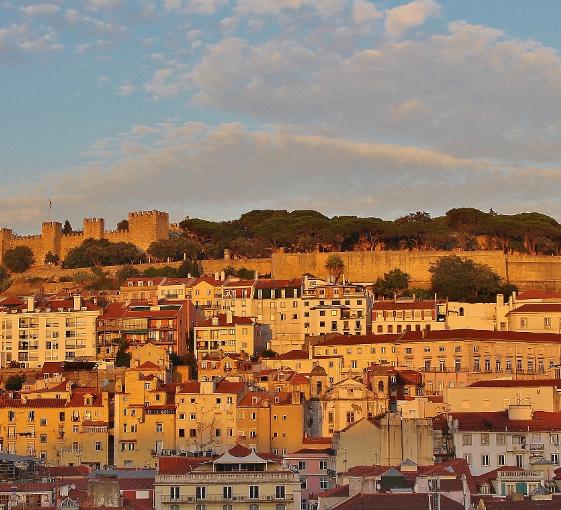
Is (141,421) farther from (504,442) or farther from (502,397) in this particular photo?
(504,442)

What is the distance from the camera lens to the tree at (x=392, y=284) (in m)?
80.7

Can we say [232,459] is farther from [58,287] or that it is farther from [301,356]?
[58,287]

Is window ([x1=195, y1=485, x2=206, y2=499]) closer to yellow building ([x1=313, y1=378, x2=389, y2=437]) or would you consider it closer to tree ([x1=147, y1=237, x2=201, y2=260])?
yellow building ([x1=313, y1=378, x2=389, y2=437])

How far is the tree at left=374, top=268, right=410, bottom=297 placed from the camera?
80688mm

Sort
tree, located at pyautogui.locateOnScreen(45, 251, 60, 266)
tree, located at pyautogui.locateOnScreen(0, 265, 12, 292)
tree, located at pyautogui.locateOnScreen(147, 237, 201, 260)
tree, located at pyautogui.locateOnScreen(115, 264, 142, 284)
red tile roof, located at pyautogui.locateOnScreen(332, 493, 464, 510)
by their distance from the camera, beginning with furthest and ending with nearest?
tree, located at pyautogui.locateOnScreen(45, 251, 60, 266)
tree, located at pyautogui.locateOnScreen(0, 265, 12, 292)
tree, located at pyautogui.locateOnScreen(147, 237, 201, 260)
tree, located at pyautogui.locateOnScreen(115, 264, 142, 284)
red tile roof, located at pyautogui.locateOnScreen(332, 493, 464, 510)

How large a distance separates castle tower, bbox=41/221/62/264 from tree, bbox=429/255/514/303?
2843 centimetres

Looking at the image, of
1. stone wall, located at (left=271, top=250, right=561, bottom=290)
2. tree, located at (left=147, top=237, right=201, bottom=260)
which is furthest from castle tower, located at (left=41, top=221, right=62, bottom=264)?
stone wall, located at (left=271, top=250, right=561, bottom=290)

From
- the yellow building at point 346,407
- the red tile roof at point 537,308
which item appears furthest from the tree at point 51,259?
the yellow building at point 346,407

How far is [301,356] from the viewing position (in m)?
66.0

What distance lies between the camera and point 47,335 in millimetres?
72500

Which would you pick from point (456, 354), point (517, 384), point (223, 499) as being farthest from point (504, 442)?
point (456, 354)

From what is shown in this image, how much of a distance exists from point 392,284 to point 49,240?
27.3m

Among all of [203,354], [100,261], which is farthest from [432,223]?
[203,354]

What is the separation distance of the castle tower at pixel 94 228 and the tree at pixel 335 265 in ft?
60.9
